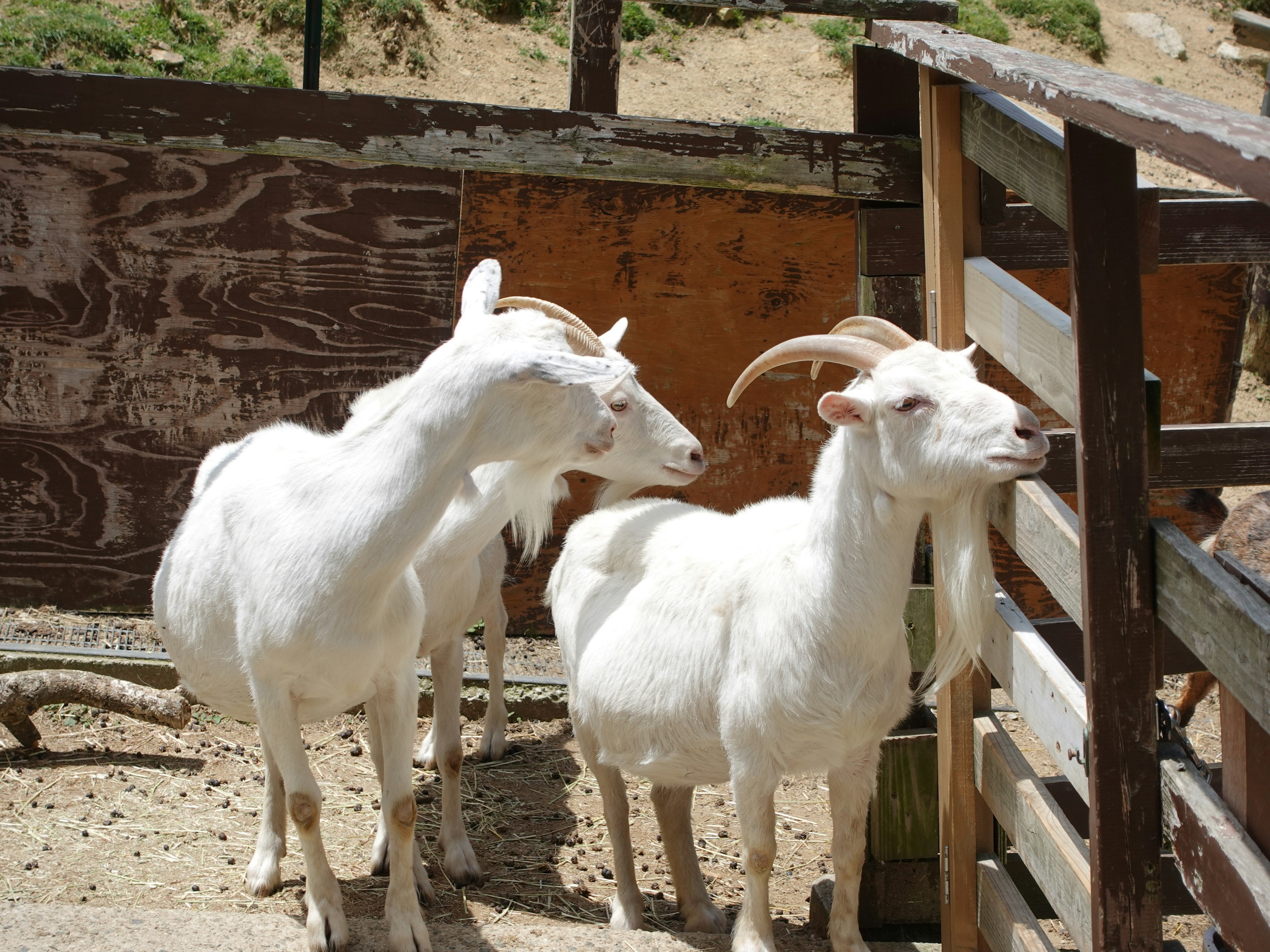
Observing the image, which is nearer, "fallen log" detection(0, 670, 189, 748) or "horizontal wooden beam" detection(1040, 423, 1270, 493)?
"horizontal wooden beam" detection(1040, 423, 1270, 493)

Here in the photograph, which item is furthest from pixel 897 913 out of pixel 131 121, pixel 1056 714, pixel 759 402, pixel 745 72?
pixel 745 72

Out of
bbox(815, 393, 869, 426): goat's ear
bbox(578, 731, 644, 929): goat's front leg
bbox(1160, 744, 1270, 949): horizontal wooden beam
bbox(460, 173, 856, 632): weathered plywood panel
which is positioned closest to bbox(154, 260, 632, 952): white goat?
bbox(815, 393, 869, 426): goat's ear

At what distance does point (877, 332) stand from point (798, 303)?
7.58 feet

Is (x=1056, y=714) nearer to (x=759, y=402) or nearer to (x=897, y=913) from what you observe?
(x=897, y=913)

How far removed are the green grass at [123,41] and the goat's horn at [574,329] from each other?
732cm

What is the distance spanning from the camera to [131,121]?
412 centimetres

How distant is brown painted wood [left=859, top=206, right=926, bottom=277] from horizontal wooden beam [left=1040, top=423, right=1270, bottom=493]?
1.16 meters

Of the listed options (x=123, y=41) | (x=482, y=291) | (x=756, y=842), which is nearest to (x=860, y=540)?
(x=756, y=842)

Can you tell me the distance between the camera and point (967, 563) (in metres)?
2.84

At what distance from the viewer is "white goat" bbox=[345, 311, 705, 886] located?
3.52m

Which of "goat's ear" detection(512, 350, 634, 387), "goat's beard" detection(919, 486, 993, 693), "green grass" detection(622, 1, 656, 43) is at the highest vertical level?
"green grass" detection(622, 1, 656, 43)

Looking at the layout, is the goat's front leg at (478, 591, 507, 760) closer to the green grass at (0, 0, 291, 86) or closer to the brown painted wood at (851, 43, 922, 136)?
the brown painted wood at (851, 43, 922, 136)

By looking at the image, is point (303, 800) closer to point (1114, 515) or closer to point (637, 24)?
point (1114, 515)

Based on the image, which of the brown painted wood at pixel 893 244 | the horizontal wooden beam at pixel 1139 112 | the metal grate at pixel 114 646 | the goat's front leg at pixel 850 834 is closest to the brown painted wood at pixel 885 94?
the brown painted wood at pixel 893 244
